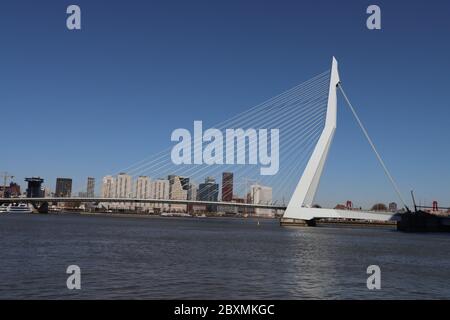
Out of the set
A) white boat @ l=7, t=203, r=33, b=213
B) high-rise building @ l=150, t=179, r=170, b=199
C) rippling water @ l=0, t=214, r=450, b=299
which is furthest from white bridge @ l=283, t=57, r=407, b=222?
high-rise building @ l=150, t=179, r=170, b=199

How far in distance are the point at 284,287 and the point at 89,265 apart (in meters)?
7.15

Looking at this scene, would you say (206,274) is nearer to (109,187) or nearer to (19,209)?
(19,209)

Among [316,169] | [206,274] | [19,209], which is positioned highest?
A: [316,169]

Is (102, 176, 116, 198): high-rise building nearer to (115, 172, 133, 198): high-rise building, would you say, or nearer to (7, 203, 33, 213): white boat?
(115, 172, 133, 198): high-rise building

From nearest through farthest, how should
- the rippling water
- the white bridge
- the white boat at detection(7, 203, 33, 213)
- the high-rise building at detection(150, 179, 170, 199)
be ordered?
the rippling water, the white bridge, the white boat at detection(7, 203, 33, 213), the high-rise building at detection(150, 179, 170, 199)

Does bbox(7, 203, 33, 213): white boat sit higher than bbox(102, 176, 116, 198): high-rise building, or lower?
lower

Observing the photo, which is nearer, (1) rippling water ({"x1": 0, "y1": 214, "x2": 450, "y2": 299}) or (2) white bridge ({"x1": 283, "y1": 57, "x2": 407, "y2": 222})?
(1) rippling water ({"x1": 0, "y1": 214, "x2": 450, "y2": 299})

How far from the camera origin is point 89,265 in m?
17.8

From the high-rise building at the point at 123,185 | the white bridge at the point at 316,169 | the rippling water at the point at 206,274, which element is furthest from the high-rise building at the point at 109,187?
the rippling water at the point at 206,274

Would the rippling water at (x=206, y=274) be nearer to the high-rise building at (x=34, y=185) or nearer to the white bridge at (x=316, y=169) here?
the white bridge at (x=316, y=169)

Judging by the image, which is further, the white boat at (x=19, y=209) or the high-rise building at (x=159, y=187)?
the high-rise building at (x=159, y=187)

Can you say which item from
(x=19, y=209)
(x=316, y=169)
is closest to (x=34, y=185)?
(x=19, y=209)
